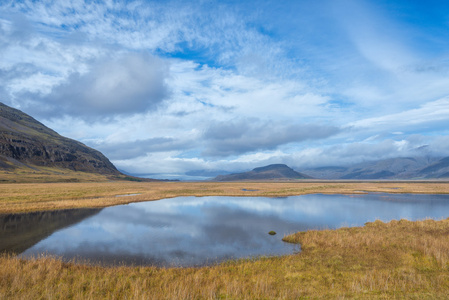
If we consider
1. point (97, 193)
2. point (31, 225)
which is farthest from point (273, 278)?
point (97, 193)

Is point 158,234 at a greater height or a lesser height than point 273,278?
lesser

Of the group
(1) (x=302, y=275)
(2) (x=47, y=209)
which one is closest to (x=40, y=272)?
(1) (x=302, y=275)

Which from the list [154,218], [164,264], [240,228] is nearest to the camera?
[164,264]

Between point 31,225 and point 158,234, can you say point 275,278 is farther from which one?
point 31,225

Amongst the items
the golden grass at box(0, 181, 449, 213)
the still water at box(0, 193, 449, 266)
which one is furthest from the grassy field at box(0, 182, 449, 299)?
the golden grass at box(0, 181, 449, 213)

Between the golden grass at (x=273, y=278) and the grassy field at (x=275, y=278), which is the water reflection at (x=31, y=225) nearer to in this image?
the grassy field at (x=275, y=278)

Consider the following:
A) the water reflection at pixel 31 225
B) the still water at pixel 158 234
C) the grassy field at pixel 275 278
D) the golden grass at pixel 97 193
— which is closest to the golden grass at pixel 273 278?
the grassy field at pixel 275 278

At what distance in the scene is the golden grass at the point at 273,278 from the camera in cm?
1201

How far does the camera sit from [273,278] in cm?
1456

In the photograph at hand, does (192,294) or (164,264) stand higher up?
(192,294)

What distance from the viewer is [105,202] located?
54.4 m

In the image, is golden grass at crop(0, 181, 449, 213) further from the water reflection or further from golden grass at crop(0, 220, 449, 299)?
golden grass at crop(0, 220, 449, 299)

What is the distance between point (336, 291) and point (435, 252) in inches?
426

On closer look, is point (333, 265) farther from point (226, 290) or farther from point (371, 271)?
point (226, 290)
